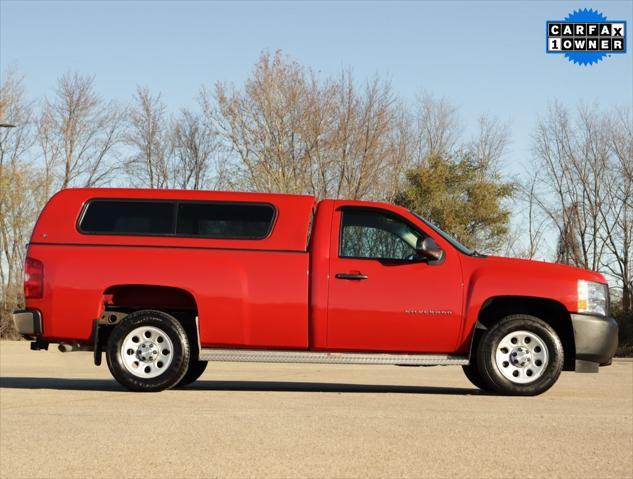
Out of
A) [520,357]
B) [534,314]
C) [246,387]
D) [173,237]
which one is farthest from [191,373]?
[534,314]

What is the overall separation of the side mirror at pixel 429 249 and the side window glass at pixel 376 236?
5.9 inches

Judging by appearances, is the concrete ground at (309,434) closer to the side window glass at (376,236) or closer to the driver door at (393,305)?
the driver door at (393,305)

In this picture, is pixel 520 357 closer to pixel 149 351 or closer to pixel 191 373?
pixel 149 351

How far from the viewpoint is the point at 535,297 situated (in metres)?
9.46

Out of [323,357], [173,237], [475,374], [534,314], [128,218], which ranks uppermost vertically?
[128,218]

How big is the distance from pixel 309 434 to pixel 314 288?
220cm

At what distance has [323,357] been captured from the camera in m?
9.34

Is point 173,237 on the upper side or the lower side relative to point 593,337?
upper

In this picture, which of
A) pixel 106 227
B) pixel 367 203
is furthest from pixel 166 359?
pixel 367 203

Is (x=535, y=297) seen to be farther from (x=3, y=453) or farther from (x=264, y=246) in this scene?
(x=3, y=453)

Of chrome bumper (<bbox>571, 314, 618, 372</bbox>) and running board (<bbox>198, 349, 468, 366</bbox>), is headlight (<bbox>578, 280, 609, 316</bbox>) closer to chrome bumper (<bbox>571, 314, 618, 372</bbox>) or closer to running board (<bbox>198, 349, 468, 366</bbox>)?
Answer: chrome bumper (<bbox>571, 314, 618, 372</bbox>)

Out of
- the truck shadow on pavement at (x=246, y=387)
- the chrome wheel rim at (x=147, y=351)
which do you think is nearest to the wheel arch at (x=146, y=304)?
the chrome wheel rim at (x=147, y=351)

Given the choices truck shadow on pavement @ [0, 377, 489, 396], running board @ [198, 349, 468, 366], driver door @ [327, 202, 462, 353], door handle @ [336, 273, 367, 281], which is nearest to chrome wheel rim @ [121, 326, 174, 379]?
running board @ [198, 349, 468, 366]

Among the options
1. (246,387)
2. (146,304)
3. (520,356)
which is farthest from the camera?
(246,387)
